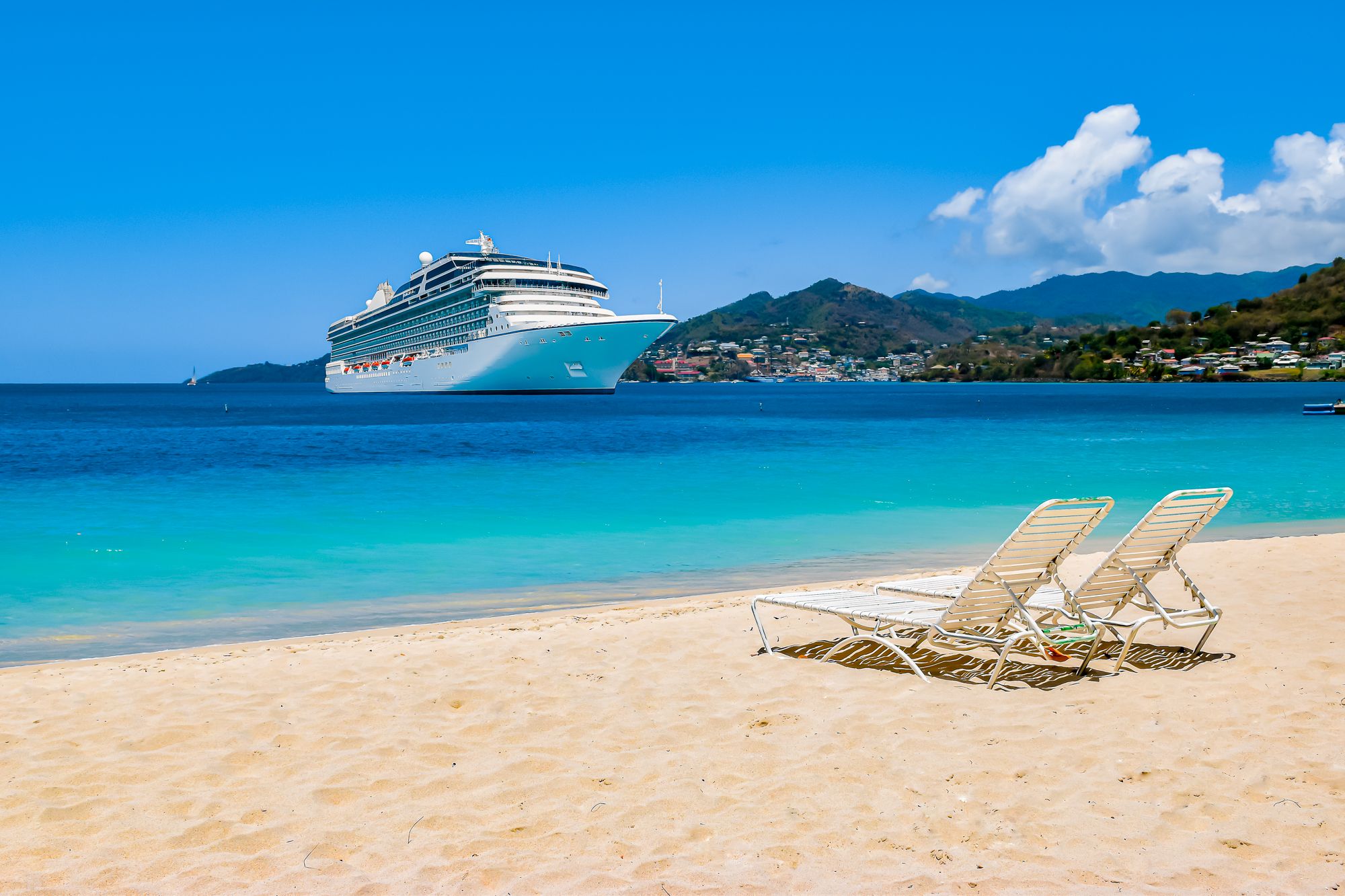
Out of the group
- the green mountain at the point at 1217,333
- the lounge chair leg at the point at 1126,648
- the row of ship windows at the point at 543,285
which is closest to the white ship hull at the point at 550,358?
the row of ship windows at the point at 543,285

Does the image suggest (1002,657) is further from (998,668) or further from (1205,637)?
(1205,637)

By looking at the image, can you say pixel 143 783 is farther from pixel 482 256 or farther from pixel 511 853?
pixel 482 256

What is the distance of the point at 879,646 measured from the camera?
224 inches

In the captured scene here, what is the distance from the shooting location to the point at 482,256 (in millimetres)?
65812

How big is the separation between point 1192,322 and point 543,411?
149798 millimetres

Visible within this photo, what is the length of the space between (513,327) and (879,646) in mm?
58583

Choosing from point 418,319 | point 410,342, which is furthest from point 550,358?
point 410,342

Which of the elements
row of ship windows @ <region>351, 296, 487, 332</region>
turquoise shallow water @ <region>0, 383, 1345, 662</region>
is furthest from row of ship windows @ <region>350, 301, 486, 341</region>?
turquoise shallow water @ <region>0, 383, 1345, 662</region>

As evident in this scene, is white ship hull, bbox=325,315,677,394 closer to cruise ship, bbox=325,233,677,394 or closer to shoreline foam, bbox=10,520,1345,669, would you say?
cruise ship, bbox=325,233,677,394

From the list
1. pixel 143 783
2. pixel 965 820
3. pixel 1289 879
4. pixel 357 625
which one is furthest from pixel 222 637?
pixel 1289 879

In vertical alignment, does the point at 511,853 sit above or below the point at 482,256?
below

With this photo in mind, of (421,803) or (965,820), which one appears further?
(421,803)

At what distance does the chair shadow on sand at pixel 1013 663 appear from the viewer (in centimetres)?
500

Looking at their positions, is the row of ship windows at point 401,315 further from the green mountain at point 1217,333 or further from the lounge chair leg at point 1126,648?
the green mountain at point 1217,333
